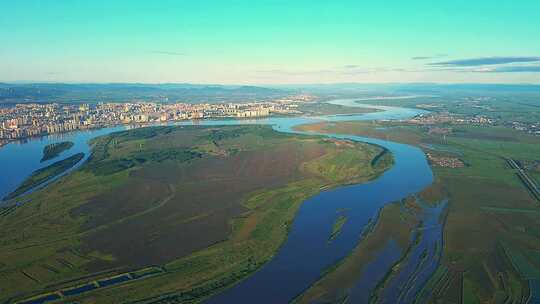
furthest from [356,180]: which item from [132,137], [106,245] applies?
[132,137]

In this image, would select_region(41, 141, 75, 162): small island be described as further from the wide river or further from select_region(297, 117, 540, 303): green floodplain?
select_region(297, 117, 540, 303): green floodplain

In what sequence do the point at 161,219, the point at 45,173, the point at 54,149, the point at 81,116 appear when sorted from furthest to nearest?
the point at 81,116, the point at 54,149, the point at 45,173, the point at 161,219

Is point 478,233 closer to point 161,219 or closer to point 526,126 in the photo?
point 161,219

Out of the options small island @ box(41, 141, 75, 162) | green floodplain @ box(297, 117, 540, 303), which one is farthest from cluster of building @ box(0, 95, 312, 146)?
green floodplain @ box(297, 117, 540, 303)

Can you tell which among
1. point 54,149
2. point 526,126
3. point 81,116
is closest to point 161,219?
point 54,149

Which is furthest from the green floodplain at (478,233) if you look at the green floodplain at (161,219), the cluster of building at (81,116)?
the cluster of building at (81,116)

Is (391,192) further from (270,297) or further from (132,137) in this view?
(132,137)
